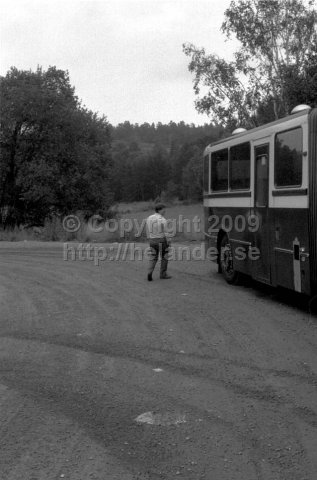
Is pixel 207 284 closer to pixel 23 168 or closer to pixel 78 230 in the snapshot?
pixel 78 230

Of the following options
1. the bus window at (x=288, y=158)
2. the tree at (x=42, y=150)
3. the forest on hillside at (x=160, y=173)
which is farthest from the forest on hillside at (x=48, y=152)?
the forest on hillside at (x=160, y=173)

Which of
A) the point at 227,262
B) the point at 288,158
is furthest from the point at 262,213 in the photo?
the point at 227,262

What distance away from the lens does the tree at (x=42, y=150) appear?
33.2m

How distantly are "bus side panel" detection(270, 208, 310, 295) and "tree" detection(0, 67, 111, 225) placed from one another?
78.5ft

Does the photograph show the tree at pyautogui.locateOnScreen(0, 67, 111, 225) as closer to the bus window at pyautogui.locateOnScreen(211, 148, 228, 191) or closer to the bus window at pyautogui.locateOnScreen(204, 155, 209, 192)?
the bus window at pyautogui.locateOnScreen(204, 155, 209, 192)

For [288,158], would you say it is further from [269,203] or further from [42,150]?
[42,150]

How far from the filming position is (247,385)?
18.7 ft

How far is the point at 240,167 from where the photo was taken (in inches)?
460

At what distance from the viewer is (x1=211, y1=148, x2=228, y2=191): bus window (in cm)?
1259

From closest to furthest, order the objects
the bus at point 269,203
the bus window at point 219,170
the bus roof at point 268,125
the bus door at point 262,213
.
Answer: the bus at point 269,203
the bus roof at point 268,125
the bus door at point 262,213
the bus window at point 219,170

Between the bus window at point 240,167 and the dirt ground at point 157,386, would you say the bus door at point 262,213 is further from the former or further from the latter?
the dirt ground at point 157,386

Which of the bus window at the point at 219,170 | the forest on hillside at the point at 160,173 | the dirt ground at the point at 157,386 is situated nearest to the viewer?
the dirt ground at the point at 157,386

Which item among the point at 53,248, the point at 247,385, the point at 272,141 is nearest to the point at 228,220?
the point at 272,141

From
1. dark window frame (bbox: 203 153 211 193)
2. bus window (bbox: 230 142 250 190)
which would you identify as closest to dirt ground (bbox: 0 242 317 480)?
bus window (bbox: 230 142 250 190)
